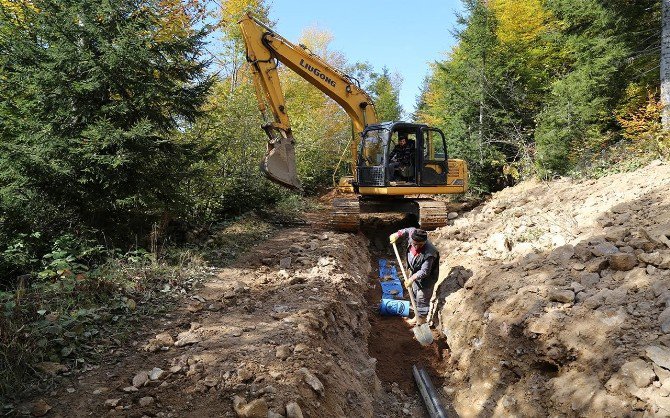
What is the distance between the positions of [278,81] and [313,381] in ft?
25.4

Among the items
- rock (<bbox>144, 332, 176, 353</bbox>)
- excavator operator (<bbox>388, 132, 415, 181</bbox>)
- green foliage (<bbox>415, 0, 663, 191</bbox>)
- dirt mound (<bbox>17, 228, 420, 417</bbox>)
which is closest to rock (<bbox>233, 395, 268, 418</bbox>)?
dirt mound (<bbox>17, 228, 420, 417</bbox>)

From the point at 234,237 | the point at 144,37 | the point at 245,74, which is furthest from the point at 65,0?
the point at 245,74

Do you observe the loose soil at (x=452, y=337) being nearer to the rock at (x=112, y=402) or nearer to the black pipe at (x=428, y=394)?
the rock at (x=112, y=402)

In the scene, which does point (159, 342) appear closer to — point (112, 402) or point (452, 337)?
point (112, 402)

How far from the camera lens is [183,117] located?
7441 millimetres

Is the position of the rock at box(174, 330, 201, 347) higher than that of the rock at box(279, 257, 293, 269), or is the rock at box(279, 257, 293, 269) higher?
the rock at box(279, 257, 293, 269)

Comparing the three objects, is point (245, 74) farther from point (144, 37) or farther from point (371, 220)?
point (144, 37)

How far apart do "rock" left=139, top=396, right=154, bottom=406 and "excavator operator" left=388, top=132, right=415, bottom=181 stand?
7.70 meters

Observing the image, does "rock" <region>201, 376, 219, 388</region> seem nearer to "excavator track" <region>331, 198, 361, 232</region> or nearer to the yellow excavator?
the yellow excavator

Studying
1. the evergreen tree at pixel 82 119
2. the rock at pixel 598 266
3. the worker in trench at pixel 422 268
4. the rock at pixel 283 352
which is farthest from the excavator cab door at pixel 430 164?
the rock at pixel 283 352

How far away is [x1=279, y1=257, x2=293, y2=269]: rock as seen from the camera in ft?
22.9

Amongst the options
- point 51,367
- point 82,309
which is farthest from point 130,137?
point 51,367

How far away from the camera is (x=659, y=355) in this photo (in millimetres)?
3283

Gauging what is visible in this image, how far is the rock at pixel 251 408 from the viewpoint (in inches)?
122
